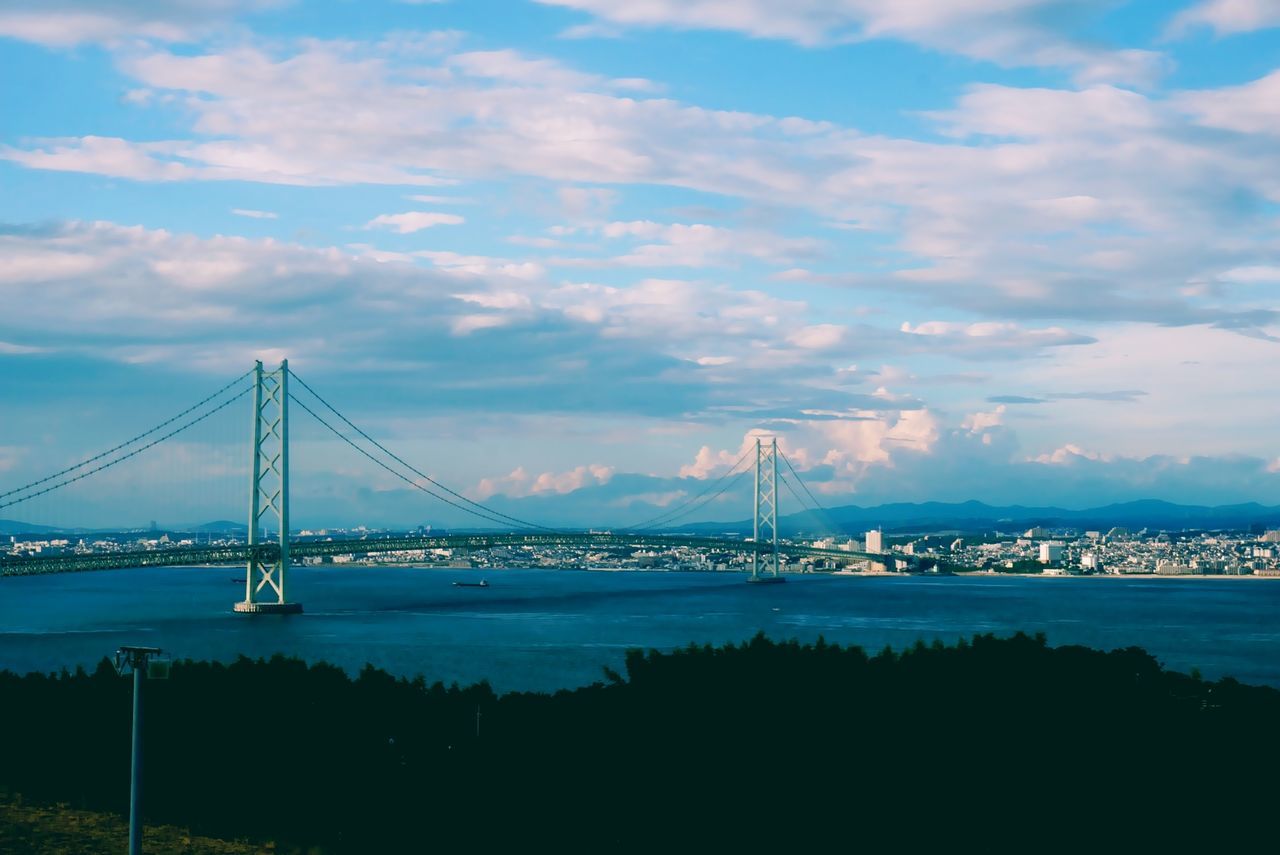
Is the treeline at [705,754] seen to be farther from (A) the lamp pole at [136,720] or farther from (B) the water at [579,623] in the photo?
(B) the water at [579,623]

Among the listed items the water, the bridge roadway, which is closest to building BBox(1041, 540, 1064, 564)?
the water

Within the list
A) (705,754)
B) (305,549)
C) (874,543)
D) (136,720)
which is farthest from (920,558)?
(136,720)

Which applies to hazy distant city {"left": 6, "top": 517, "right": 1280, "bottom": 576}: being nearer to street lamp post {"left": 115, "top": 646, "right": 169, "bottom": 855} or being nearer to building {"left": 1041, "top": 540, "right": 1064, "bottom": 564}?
building {"left": 1041, "top": 540, "right": 1064, "bottom": 564}

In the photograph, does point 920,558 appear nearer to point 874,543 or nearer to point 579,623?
point 874,543

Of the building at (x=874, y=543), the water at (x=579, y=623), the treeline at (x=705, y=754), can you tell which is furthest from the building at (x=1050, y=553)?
the treeline at (x=705, y=754)

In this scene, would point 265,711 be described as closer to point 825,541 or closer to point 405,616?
point 405,616

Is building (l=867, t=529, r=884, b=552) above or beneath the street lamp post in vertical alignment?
beneath

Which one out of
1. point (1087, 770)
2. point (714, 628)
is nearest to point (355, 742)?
point (1087, 770)

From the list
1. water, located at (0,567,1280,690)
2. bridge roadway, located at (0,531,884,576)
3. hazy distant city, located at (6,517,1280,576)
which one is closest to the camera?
water, located at (0,567,1280,690)
